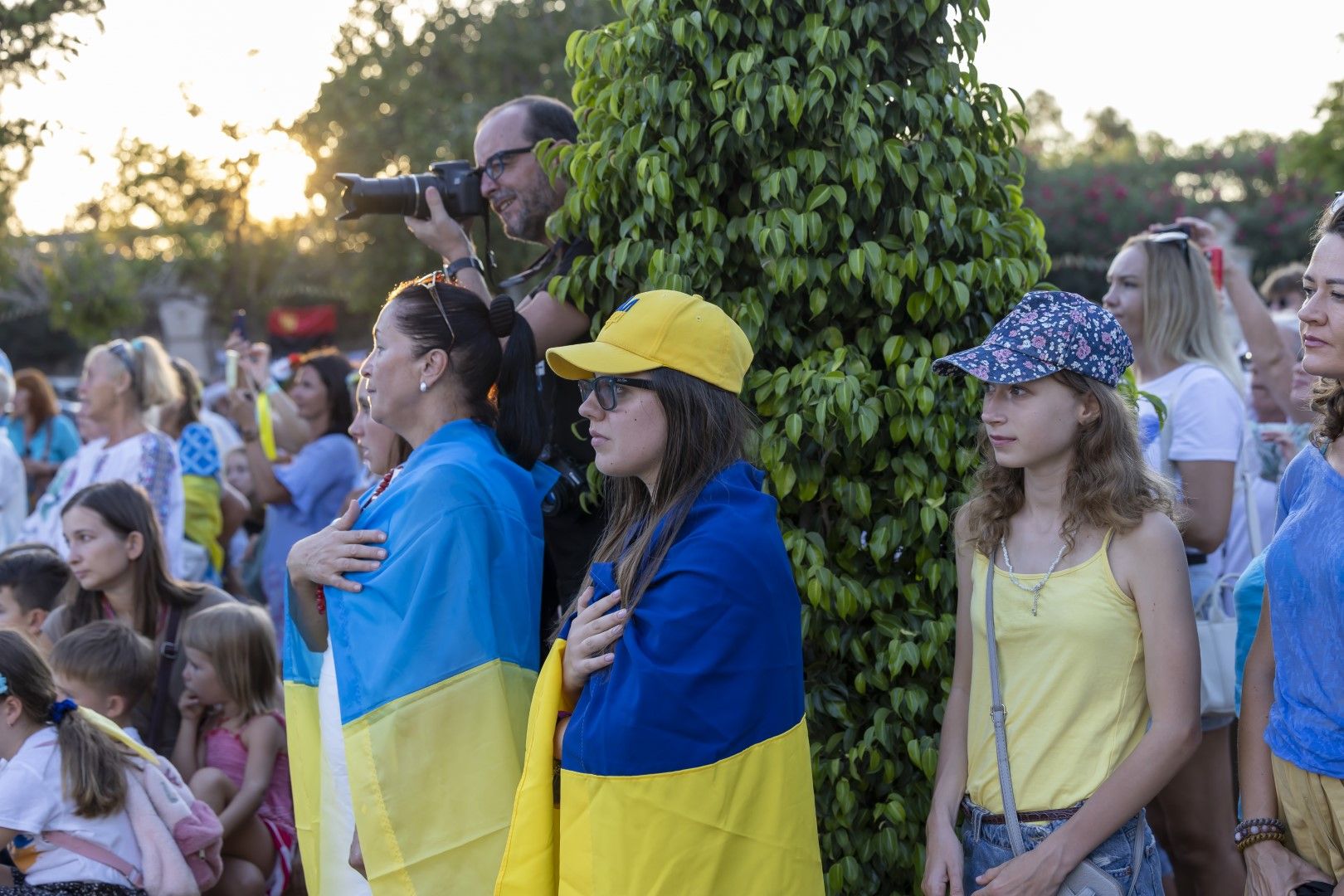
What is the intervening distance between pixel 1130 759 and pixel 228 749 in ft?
11.1

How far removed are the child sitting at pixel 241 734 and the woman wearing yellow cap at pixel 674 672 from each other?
2302mm

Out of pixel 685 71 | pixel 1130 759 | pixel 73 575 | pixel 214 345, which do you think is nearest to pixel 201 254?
pixel 214 345

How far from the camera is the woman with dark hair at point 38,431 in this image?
876cm

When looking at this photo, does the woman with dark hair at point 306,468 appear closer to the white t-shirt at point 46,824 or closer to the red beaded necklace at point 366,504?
the white t-shirt at point 46,824

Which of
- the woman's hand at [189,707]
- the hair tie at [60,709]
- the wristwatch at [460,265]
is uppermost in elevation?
the wristwatch at [460,265]

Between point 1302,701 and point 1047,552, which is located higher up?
point 1047,552

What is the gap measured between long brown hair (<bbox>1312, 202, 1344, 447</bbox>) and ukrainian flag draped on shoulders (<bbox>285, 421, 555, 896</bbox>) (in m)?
1.77

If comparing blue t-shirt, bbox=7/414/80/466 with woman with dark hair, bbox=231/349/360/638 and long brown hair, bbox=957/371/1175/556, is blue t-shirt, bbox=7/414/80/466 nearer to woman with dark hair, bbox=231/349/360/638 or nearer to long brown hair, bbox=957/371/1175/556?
woman with dark hair, bbox=231/349/360/638

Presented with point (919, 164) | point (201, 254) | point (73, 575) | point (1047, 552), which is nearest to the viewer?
point (1047, 552)

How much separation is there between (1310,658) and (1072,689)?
436 mm

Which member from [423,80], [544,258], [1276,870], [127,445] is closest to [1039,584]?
[1276,870]

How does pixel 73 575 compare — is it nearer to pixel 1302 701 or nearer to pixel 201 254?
pixel 1302 701

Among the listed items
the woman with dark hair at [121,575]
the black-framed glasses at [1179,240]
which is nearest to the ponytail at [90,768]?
the woman with dark hair at [121,575]

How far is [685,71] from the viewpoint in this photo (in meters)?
3.30
